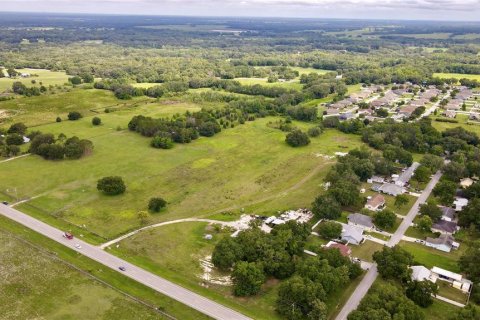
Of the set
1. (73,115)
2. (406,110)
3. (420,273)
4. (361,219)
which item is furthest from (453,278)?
(73,115)

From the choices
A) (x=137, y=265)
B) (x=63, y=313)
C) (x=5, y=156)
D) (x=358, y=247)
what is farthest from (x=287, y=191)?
(x=5, y=156)

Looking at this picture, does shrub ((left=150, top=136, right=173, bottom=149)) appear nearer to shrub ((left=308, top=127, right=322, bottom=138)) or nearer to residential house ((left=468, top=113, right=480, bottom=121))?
shrub ((left=308, top=127, right=322, bottom=138))

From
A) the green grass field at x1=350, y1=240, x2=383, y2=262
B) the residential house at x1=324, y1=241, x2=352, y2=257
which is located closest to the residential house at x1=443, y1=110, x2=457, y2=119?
the green grass field at x1=350, y1=240, x2=383, y2=262

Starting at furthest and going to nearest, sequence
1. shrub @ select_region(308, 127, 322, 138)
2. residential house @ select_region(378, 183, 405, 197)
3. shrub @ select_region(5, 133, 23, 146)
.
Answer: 1. shrub @ select_region(308, 127, 322, 138)
2. shrub @ select_region(5, 133, 23, 146)
3. residential house @ select_region(378, 183, 405, 197)

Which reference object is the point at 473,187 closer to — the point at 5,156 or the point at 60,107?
the point at 5,156

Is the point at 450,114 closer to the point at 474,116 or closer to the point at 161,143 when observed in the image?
the point at 474,116
